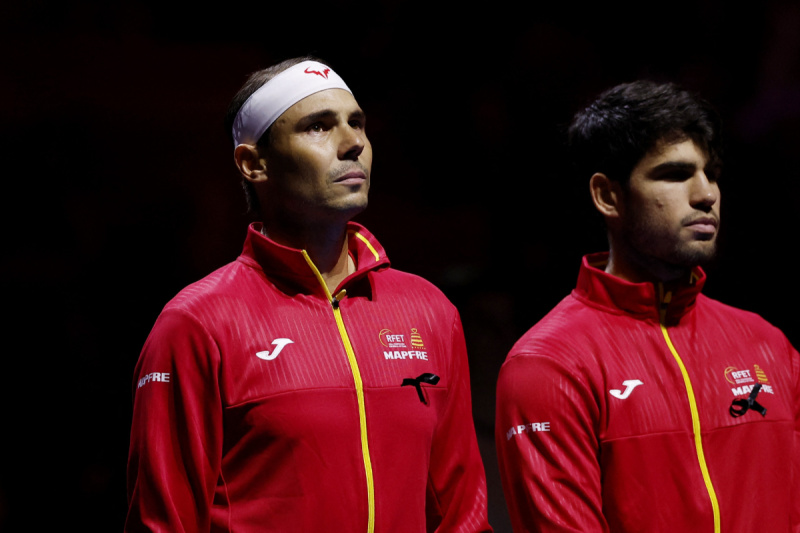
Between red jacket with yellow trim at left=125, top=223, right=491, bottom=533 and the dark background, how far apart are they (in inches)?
45.5

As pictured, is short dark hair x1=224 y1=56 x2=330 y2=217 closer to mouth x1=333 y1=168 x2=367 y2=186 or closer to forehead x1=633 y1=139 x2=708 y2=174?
mouth x1=333 y1=168 x2=367 y2=186

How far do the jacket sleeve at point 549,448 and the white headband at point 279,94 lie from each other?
0.98 metres

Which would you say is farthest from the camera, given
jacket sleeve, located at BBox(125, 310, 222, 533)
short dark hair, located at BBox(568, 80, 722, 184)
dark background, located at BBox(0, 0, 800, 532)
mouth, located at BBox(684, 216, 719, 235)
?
dark background, located at BBox(0, 0, 800, 532)

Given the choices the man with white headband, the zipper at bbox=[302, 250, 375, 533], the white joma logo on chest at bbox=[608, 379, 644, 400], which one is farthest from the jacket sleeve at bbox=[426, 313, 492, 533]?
the white joma logo on chest at bbox=[608, 379, 644, 400]

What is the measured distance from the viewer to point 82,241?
13.4ft

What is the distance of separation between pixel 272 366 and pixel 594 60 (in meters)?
3.64

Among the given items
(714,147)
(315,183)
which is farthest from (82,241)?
(714,147)

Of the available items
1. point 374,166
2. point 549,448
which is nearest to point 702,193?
point 549,448

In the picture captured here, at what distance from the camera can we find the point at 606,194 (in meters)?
3.04

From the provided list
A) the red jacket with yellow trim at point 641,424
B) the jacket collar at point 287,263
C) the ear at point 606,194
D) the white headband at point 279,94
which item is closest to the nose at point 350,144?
the white headband at point 279,94

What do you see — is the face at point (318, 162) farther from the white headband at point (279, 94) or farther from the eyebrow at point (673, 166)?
the eyebrow at point (673, 166)

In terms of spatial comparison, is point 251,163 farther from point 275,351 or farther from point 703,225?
point 703,225

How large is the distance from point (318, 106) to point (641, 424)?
4.11 ft

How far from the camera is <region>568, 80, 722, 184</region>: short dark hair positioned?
294cm
